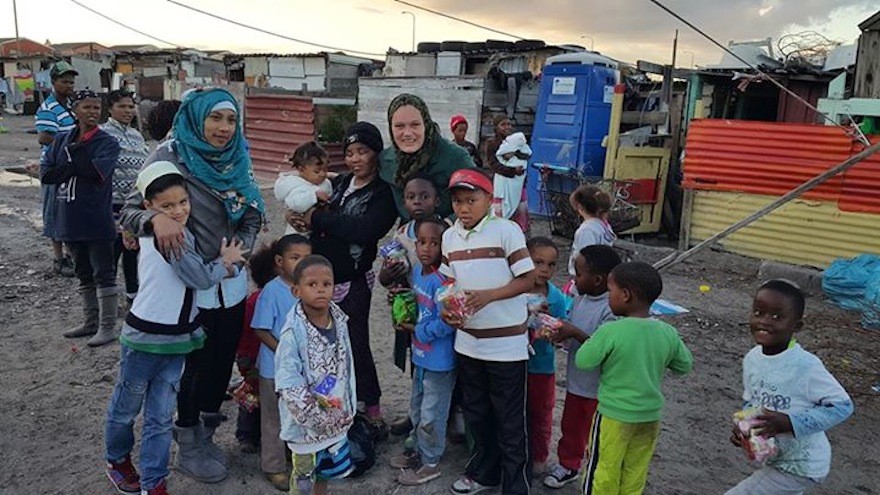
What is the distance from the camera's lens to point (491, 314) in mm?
2916

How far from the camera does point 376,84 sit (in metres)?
14.5

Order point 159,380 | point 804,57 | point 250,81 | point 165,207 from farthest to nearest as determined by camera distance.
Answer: point 250,81 → point 804,57 → point 159,380 → point 165,207

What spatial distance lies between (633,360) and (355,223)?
1.53 meters

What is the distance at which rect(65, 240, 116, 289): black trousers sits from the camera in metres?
5.04

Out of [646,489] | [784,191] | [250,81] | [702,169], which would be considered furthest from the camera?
[250,81]

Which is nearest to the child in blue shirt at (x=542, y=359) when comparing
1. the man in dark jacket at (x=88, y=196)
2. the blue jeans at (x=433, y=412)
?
the blue jeans at (x=433, y=412)

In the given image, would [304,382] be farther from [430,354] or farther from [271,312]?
[430,354]

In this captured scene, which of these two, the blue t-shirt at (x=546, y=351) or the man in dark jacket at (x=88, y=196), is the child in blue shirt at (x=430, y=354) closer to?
the blue t-shirt at (x=546, y=351)

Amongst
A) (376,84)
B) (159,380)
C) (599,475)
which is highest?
(376,84)

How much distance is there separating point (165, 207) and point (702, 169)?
7.56m

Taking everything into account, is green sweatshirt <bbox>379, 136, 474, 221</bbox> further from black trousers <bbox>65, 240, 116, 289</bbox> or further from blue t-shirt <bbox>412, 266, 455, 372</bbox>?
black trousers <bbox>65, 240, 116, 289</bbox>

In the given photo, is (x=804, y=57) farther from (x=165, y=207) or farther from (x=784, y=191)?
(x=165, y=207)

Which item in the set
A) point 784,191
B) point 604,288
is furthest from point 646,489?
point 784,191

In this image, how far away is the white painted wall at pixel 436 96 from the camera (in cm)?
1280
